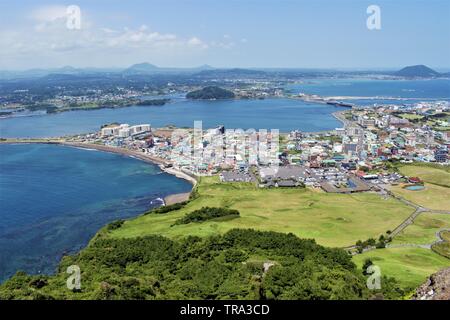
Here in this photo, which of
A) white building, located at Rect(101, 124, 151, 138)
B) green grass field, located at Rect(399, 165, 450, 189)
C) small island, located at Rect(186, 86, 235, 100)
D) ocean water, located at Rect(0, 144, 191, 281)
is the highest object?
small island, located at Rect(186, 86, 235, 100)

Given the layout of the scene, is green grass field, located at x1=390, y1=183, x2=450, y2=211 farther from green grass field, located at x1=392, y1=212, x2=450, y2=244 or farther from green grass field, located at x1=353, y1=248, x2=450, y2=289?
green grass field, located at x1=353, y1=248, x2=450, y2=289

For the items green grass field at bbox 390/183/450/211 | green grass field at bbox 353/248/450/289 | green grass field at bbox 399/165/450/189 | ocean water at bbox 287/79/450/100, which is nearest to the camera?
green grass field at bbox 353/248/450/289

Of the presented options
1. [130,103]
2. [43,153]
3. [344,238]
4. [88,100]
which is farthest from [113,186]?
[88,100]

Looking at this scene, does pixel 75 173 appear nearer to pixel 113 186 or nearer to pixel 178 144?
pixel 113 186

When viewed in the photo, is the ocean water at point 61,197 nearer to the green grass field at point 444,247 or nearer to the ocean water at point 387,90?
the green grass field at point 444,247

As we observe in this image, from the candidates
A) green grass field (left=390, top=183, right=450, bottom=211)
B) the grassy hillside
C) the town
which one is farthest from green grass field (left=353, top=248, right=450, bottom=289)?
the town

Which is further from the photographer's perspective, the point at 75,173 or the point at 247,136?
the point at 247,136

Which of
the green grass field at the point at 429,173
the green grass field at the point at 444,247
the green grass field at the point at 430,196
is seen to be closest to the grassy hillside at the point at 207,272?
the green grass field at the point at 444,247
